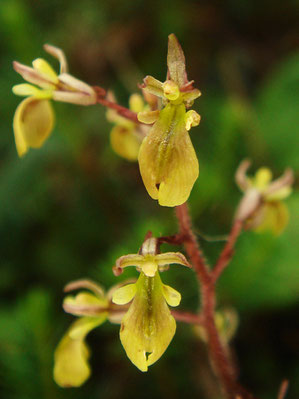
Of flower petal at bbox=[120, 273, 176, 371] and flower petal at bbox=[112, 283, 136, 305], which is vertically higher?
flower petal at bbox=[112, 283, 136, 305]

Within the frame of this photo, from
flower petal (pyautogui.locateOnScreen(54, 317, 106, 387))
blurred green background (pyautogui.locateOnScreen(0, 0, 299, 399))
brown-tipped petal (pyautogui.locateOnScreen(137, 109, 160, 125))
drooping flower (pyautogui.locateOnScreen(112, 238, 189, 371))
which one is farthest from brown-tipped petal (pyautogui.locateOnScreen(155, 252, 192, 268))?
blurred green background (pyautogui.locateOnScreen(0, 0, 299, 399))

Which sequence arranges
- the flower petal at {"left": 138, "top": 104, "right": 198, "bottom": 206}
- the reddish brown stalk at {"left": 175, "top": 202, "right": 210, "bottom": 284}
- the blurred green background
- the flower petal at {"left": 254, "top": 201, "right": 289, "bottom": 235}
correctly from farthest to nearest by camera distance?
the blurred green background, the flower petal at {"left": 254, "top": 201, "right": 289, "bottom": 235}, the reddish brown stalk at {"left": 175, "top": 202, "right": 210, "bottom": 284}, the flower petal at {"left": 138, "top": 104, "right": 198, "bottom": 206}

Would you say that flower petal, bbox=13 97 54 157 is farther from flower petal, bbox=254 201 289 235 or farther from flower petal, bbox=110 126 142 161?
flower petal, bbox=254 201 289 235

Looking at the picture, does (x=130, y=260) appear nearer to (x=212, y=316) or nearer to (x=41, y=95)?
(x=212, y=316)

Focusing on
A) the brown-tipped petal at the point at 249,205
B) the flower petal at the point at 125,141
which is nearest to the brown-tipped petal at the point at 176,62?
the flower petal at the point at 125,141

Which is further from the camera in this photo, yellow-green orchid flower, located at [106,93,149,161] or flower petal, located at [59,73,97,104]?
yellow-green orchid flower, located at [106,93,149,161]

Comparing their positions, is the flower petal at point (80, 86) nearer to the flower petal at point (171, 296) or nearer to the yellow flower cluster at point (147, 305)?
the yellow flower cluster at point (147, 305)

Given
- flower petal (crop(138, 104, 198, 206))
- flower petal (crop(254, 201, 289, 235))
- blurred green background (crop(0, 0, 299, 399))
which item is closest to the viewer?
flower petal (crop(138, 104, 198, 206))
